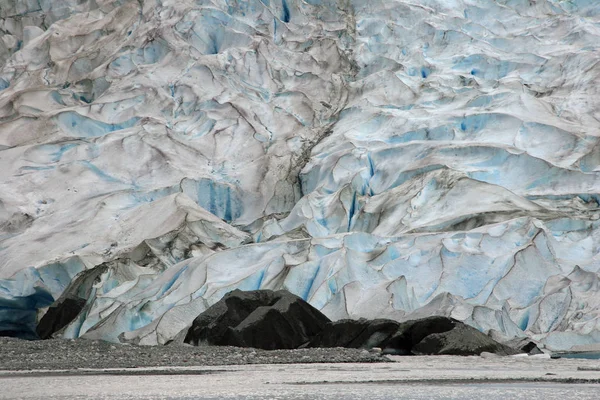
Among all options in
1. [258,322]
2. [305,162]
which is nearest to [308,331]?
[258,322]

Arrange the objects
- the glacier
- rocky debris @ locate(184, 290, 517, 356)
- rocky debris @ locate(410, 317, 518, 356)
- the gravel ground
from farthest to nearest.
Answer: the glacier
rocky debris @ locate(184, 290, 517, 356)
rocky debris @ locate(410, 317, 518, 356)
the gravel ground

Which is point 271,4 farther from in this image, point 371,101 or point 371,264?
point 371,264

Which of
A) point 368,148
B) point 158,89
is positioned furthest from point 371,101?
point 158,89

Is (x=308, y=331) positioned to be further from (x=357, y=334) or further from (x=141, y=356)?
(x=141, y=356)

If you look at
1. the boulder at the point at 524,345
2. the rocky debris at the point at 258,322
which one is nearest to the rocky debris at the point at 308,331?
the rocky debris at the point at 258,322

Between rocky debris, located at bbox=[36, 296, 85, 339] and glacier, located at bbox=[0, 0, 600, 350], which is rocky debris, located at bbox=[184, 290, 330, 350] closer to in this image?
glacier, located at bbox=[0, 0, 600, 350]

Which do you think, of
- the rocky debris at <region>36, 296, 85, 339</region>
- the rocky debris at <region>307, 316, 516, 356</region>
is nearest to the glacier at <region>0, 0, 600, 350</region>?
the rocky debris at <region>36, 296, 85, 339</region>

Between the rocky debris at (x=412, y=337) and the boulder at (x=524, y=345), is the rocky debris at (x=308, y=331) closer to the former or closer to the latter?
the rocky debris at (x=412, y=337)
